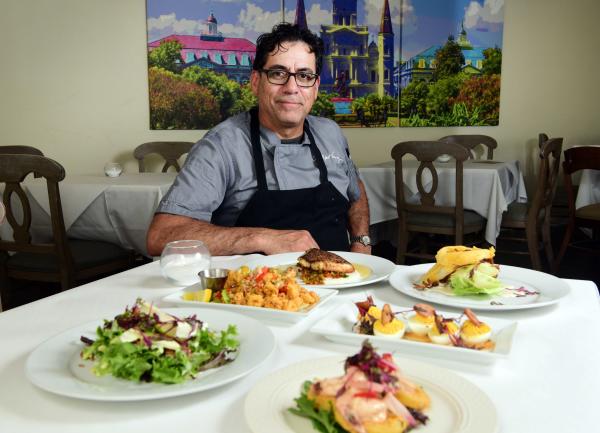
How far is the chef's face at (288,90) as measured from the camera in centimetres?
207

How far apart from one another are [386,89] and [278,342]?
5030 millimetres

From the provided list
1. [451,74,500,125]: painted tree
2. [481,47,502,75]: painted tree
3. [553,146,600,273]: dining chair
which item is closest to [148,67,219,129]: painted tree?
[451,74,500,125]: painted tree

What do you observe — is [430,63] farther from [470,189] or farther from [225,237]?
[225,237]

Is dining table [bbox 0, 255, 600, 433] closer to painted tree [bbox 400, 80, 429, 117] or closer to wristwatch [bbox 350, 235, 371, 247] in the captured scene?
wristwatch [bbox 350, 235, 371, 247]

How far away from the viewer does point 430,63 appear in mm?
5645

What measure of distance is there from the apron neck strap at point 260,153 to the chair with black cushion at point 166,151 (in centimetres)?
307

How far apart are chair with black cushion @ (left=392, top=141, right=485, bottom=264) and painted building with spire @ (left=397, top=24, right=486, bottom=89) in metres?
1.82

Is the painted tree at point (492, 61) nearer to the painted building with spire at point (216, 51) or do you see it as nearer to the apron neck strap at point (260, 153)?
the painted building with spire at point (216, 51)

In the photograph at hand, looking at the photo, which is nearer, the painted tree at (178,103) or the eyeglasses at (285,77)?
the eyeglasses at (285,77)

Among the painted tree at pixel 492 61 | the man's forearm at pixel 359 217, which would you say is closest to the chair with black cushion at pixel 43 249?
the man's forearm at pixel 359 217

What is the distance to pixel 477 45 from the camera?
5582mm

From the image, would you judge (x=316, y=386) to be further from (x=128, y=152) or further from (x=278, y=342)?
(x=128, y=152)

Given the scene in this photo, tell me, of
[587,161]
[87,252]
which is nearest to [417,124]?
[587,161]

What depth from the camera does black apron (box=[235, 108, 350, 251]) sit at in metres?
2.04
